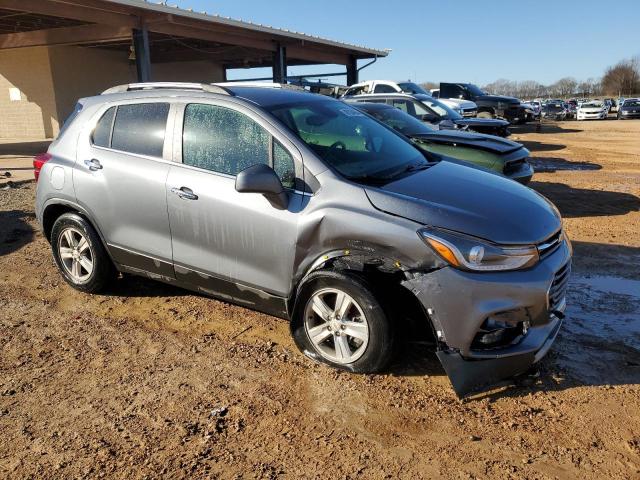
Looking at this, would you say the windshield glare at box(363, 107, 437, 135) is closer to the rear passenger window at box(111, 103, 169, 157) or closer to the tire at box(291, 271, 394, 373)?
the rear passenger window at box(111, 103, 169, 157)

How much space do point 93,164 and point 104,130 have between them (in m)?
0.32

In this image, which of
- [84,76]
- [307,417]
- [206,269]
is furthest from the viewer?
[84,76]

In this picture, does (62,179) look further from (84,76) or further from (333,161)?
(84,76)

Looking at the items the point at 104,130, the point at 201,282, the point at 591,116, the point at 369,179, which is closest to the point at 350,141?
the point at 369,179

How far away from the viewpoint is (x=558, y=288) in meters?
3.38

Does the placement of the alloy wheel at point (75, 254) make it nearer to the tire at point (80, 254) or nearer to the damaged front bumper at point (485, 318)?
the tire at point (80, 254)

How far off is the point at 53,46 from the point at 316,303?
2061 centimetres

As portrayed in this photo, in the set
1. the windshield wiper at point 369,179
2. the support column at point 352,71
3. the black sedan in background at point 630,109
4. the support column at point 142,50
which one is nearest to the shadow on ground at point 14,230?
the windshield wiper at point 369,179

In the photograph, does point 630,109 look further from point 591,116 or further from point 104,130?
point 104,130

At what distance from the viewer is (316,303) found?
3561mm

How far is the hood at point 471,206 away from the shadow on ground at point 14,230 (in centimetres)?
509

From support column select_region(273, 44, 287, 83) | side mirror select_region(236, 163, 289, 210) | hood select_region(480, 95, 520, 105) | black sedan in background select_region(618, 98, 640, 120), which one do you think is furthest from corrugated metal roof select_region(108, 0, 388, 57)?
black sedan in background select_region(618, 98, 640, 120)

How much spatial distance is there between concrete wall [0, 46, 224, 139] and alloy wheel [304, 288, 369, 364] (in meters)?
20.5

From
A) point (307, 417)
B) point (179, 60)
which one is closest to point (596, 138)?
point (179, 60)
